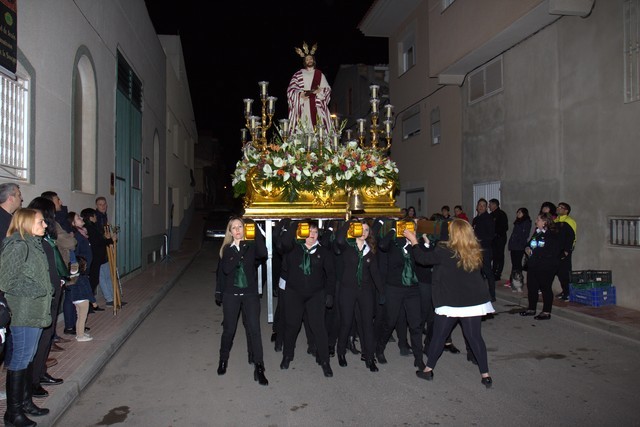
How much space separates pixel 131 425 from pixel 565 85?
10326mm

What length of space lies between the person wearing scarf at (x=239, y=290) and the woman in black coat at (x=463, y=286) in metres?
1.97

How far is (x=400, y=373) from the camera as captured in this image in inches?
237

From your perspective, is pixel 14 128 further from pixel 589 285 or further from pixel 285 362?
pixel 589 285

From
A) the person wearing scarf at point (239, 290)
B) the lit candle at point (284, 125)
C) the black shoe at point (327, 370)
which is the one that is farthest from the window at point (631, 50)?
the person wearing scarf at point (239, 290)

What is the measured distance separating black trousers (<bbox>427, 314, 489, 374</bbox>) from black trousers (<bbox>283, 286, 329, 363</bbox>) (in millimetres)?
1251

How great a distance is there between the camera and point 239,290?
229 inches

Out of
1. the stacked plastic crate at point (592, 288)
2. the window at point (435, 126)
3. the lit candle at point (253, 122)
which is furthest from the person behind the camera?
the window at point (435, 126)

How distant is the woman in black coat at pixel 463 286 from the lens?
541 cm

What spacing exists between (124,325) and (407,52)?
608 inches

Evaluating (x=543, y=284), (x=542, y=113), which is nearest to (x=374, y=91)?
(x=543, y=284)

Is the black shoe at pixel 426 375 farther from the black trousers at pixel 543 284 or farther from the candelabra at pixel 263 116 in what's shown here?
the candelabra at pixel 263 116

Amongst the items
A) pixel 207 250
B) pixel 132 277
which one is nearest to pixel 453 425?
pixel 132 277

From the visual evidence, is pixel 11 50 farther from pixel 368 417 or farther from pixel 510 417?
pixel 510 417

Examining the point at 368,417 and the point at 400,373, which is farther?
the point at 400,373
